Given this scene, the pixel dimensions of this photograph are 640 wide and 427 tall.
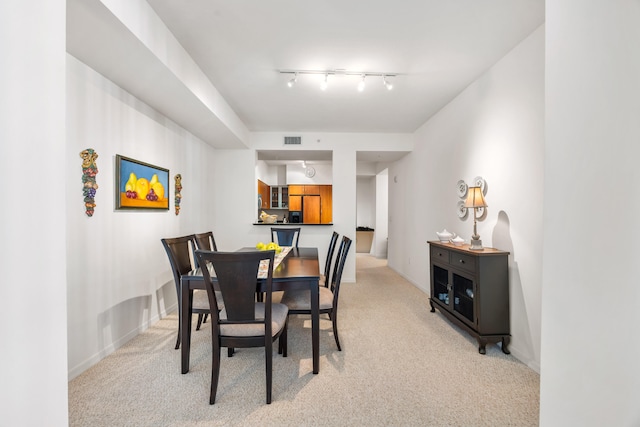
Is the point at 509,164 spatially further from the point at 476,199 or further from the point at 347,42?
the point at 347,42

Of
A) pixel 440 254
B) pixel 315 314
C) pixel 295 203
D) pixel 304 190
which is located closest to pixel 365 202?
pixel 304 190

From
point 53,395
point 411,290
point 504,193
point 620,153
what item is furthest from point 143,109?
point 411,290

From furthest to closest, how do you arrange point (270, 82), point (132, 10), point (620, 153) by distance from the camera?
point (270, 82) < point (132, 10) < point (620, 153)

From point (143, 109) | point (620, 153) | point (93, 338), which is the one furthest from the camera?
point (143, 109)

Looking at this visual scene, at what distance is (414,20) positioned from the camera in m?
2.04

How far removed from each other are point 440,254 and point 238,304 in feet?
7.76

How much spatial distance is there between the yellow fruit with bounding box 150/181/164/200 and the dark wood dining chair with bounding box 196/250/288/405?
1770 mm

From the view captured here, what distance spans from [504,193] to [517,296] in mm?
934

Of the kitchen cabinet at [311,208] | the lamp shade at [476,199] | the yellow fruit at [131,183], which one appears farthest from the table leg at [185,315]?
the kitchen cabinet at [311,208]

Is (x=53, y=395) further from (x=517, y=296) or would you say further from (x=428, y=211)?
(x=428, y=211)

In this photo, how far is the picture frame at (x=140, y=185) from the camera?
2.45m

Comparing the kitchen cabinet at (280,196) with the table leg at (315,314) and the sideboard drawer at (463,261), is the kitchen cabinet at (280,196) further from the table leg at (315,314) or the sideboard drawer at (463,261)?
the table leg at (315,314)

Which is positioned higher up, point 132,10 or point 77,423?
point 132,10

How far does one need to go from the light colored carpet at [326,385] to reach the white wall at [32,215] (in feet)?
2.82
